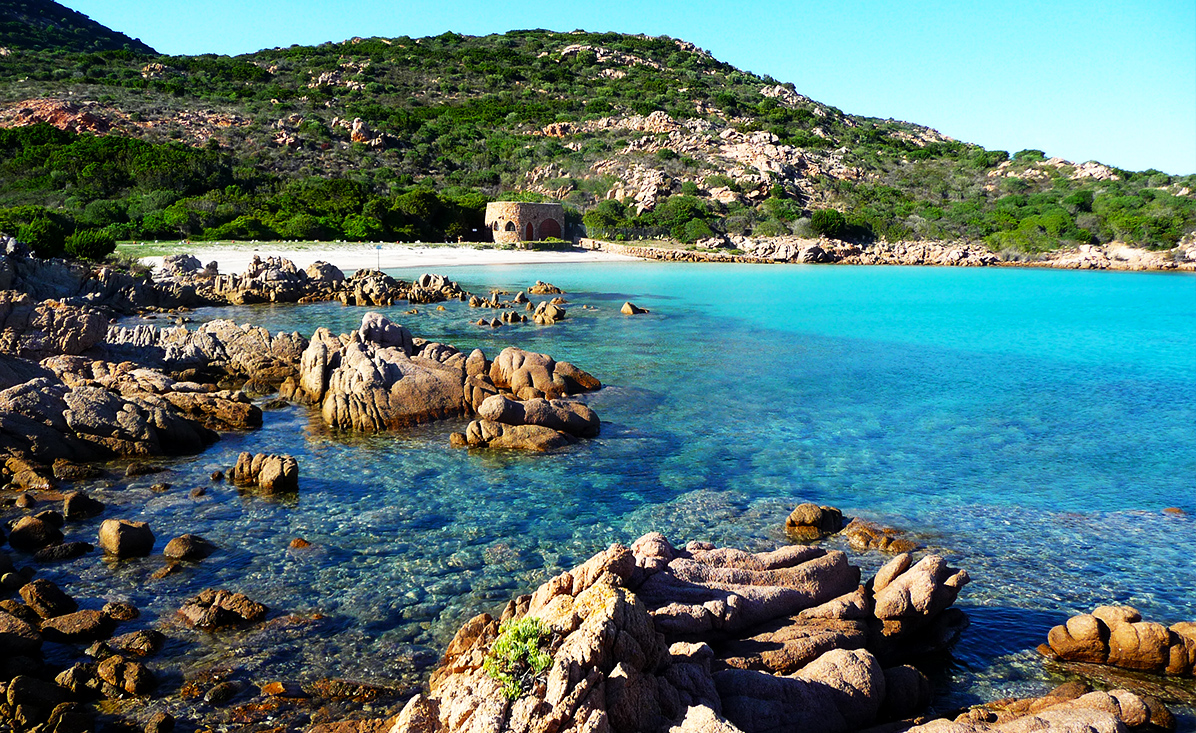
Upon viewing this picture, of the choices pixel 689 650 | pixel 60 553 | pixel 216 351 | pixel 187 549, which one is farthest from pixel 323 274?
pixel 689 650

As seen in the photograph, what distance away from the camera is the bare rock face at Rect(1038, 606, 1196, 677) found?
27.7 ft

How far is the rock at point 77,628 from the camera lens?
8.77 m

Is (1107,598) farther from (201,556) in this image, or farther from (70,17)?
(70,17)

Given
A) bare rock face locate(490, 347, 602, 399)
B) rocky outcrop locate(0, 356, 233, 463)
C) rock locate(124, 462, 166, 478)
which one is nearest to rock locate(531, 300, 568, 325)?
bare rock face locate(490, 347, 602, 399)

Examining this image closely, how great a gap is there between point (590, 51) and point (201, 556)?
162618 millimetres

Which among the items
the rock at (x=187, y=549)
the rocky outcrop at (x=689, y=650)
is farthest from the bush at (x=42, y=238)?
the rocky outcrop at (x=689, y=650)

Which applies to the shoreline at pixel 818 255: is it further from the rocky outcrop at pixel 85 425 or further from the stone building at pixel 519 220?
the rocky outcrop at pixel 85 425

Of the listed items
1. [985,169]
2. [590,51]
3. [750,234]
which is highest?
[590,51]

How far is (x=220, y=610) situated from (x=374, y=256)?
54921mm

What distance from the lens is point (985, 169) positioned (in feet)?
362

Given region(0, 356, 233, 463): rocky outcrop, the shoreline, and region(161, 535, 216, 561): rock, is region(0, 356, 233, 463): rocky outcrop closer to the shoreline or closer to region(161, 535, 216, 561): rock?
region(161, 535, 216, 561): rock

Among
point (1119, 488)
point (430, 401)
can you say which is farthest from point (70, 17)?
point (1119, 488)

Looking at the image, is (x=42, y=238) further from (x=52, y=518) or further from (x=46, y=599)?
(x=46, y=599)

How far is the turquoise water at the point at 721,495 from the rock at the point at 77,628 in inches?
26.5
